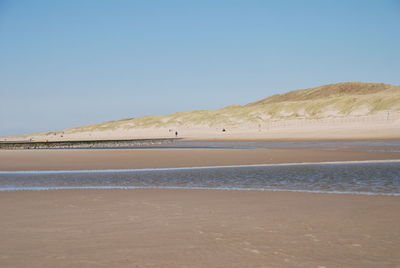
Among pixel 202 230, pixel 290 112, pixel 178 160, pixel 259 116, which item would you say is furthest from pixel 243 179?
pixel 290 112

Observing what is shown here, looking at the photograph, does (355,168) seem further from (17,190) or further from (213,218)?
(17,190)

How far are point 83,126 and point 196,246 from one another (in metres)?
184

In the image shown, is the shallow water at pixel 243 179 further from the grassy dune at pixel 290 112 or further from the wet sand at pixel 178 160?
the grassy dune at pixel 290 112

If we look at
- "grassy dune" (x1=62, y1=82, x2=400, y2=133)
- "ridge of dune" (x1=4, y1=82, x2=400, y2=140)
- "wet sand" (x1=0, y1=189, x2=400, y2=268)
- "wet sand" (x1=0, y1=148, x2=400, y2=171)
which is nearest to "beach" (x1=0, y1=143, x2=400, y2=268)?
"wet sand" (x1=0, y1=189, x2=400, y2=268)

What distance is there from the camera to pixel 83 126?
18462 centimetres

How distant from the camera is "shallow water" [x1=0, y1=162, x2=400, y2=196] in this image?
13.5 m

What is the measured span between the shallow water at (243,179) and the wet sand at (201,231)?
6.16ft

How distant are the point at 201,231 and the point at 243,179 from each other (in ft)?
26.3

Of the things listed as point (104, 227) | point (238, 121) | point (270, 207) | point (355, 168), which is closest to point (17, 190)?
point (104, 227)

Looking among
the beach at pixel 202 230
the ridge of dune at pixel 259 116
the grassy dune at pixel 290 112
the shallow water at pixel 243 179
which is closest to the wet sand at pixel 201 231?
the beach at pixel 202 230

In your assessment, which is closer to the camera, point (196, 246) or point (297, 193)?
point (196, 246)

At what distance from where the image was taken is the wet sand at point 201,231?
620 centimetres

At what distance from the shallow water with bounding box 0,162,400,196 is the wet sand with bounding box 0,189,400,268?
1876 mm

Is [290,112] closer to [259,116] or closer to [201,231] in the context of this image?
[259,116]
